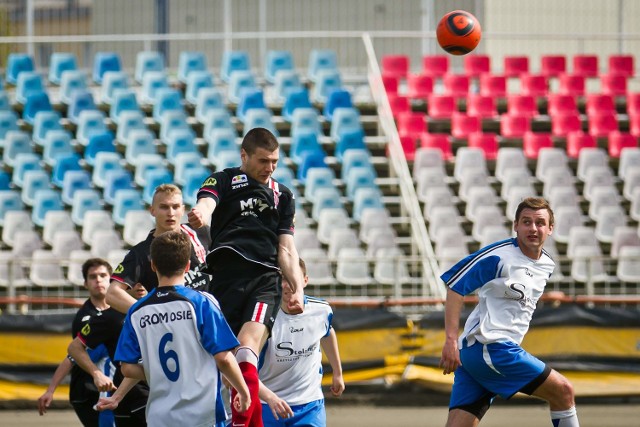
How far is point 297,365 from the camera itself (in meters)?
7.92

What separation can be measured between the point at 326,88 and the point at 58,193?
540 cm

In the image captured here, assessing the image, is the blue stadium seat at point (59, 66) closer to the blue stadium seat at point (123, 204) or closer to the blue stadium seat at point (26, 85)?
the blue stadium seat at point (26, 85)

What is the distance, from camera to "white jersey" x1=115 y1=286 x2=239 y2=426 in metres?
5.93

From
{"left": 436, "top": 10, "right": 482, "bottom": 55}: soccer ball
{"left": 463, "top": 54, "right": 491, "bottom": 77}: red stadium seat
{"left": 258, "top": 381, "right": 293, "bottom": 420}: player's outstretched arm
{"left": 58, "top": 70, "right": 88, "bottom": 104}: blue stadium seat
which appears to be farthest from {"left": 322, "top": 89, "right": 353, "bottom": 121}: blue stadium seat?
{"left": 258, "top": 381, "right": 293, "bottom": 420}: player's outstretched arm

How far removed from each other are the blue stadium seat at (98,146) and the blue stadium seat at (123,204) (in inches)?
61.4

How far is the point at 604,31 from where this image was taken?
26109 mm

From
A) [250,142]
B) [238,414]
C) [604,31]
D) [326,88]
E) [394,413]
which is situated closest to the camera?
[238,414]

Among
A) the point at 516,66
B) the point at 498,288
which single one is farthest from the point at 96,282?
the point at 516,66

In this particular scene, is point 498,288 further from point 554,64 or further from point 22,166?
point 554,64

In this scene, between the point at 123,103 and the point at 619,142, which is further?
the point at 123,103

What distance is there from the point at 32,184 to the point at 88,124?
1.74m

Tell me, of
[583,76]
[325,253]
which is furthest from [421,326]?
[583,76]

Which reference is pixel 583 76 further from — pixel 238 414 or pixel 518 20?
pixel 238 414

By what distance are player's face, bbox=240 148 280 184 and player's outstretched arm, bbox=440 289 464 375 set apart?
1433 mm
